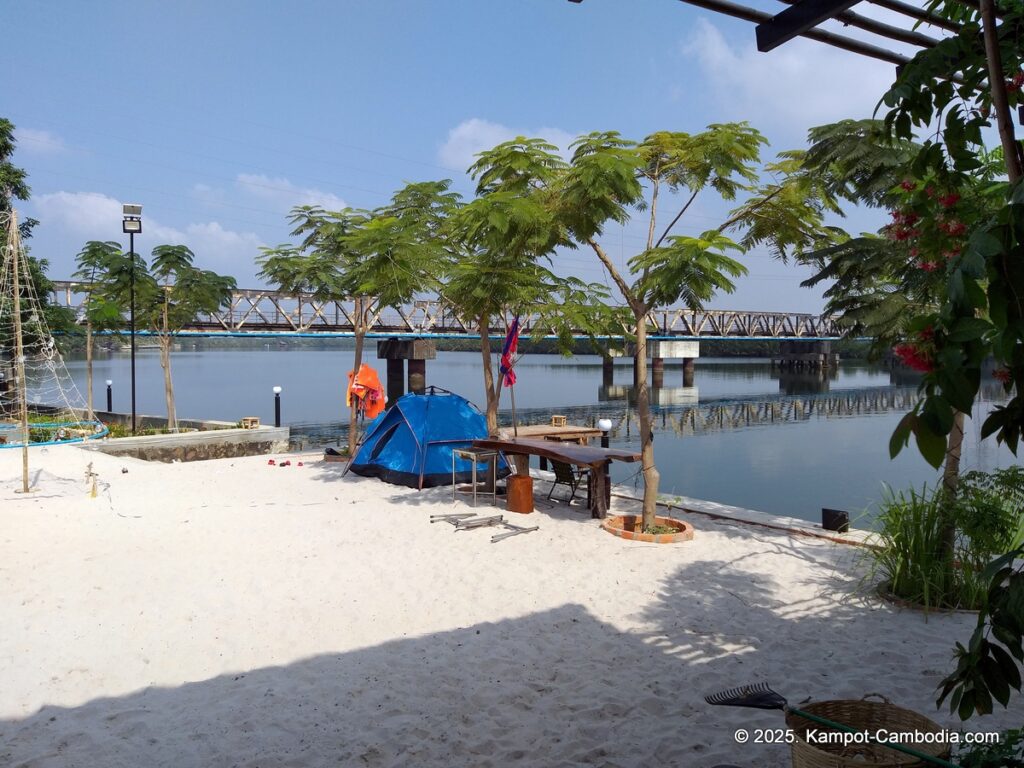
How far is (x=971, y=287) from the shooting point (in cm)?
160

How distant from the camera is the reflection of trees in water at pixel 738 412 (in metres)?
32.2

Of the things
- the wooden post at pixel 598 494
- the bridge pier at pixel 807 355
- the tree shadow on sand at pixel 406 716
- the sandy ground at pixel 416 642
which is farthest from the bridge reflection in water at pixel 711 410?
the tree shadow on sand at pixel 406 716

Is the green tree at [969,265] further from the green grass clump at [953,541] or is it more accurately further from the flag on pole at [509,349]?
the flag on pole at [509,349]

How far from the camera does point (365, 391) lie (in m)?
15.8

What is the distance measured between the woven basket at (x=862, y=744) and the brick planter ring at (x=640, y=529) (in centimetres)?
471

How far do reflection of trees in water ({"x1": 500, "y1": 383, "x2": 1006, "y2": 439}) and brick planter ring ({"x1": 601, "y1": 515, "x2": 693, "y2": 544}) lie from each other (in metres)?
18.3

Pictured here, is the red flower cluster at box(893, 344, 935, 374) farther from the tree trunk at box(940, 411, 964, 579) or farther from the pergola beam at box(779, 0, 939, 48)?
the tree trunk at box(940, 411, 964, 579)

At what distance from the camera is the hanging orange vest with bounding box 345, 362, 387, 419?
1577 centimetres

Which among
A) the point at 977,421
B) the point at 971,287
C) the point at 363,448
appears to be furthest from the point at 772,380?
the point at 971,287

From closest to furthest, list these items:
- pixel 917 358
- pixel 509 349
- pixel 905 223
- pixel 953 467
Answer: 1. pixel 917 358
2. pixel 905 223
3. pixel 953 467
4. pixel 509 349

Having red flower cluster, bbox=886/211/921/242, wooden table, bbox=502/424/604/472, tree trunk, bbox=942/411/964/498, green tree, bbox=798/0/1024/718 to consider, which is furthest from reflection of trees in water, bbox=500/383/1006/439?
green tree, bbox=798/0/1024/718

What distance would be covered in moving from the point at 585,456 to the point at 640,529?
1.23 metres

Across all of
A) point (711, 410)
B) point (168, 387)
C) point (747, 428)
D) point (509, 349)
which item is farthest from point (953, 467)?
point (711, 410)

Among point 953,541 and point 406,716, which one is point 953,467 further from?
point 406,716
